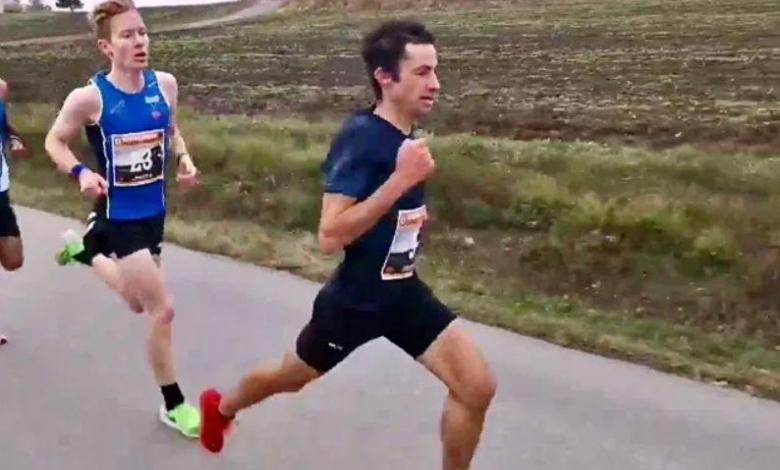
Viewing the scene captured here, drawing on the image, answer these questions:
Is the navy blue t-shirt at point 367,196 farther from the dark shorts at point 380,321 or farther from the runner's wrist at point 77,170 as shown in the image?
the runner's wrist at point 77,170

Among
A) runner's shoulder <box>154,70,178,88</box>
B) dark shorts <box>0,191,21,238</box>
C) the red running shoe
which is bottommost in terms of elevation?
the red running shoe

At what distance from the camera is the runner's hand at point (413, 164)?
3469 millimetres

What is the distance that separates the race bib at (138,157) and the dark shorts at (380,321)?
1.29 m

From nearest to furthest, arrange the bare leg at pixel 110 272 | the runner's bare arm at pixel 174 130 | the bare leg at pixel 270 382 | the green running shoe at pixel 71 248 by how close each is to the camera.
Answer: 1. the bare leg at pixel 270 382
2. the runner's bare arm at pixel 174 130
3. the bare leg at pixel 110 272
4. the green running shoe at pixel 71 248

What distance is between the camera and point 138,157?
4.93 m

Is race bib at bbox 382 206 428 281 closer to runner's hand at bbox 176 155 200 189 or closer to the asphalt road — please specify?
the asphalt road

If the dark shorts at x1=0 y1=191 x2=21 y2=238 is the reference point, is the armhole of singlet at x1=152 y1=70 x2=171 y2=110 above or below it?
above

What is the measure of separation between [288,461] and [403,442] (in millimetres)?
489

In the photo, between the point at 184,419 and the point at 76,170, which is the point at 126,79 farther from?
the point at 184,419

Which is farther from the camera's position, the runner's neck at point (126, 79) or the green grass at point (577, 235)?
the green grass at point (577, 235)

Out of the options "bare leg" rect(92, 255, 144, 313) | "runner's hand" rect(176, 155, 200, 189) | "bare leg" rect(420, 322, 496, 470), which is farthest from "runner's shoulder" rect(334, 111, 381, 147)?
"bare leg" rect(92, 255, 144, 313)

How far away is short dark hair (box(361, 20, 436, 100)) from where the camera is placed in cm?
363

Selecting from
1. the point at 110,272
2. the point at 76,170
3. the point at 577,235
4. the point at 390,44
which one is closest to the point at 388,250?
the point at 390,44

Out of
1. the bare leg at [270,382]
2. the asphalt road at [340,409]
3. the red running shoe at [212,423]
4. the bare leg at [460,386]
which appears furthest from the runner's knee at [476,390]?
the red running shoe at [212,423]
